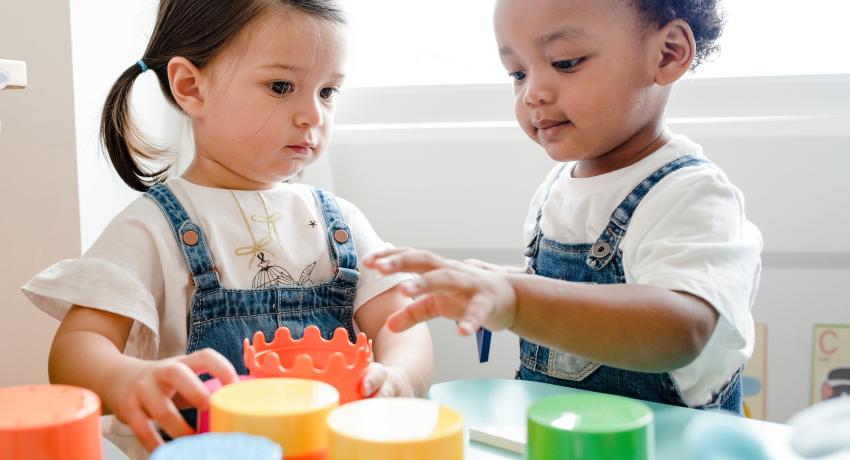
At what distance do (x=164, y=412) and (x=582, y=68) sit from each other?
51cm

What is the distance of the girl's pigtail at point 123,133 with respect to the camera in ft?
2.92

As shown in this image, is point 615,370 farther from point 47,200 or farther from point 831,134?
point 47,200

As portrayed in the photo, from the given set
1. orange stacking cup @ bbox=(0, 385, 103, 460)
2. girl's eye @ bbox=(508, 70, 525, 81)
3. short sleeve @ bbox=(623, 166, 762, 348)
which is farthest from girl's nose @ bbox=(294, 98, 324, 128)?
orange stacking cup @ bbox=(0, 385, 103, 460)

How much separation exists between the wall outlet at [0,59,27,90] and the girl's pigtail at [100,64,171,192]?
103 millimetres

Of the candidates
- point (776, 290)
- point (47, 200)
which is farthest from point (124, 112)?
point (776, 290)

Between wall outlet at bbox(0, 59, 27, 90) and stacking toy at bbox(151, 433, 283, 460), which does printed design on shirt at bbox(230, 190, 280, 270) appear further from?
stacking toy at bbox(151, 433, 283, 460)

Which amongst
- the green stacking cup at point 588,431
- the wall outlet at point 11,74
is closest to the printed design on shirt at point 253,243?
the wall outlet at point 11,74

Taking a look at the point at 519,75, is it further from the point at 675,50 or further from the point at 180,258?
the point at 180,258

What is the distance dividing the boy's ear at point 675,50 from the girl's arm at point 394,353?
1.14ft

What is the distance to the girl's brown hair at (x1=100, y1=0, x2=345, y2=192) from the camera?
810mm

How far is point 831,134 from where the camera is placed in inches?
45.4

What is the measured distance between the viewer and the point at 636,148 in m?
0.85

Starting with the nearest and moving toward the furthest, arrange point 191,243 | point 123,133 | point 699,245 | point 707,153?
point 699,245 < point 191,243 < point 123,133 < point 707,153

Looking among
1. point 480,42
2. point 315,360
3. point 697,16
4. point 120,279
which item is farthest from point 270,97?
point 480,42
